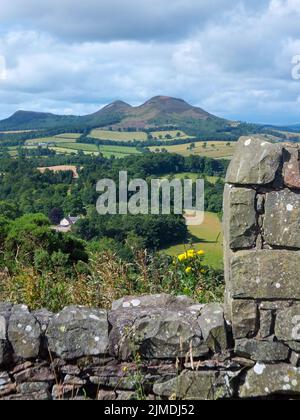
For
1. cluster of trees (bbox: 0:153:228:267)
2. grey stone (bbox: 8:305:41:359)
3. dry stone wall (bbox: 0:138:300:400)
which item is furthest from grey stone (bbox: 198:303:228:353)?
cluster of trees (bbox: 0:153:228:267)

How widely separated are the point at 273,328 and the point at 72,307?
169 centimetres

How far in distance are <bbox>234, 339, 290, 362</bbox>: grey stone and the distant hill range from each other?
11969 centimetres

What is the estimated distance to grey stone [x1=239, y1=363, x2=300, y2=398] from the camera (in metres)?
4.38

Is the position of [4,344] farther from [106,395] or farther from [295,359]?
[295,359]

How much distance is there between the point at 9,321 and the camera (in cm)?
439

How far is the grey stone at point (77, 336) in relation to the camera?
14.3 ft

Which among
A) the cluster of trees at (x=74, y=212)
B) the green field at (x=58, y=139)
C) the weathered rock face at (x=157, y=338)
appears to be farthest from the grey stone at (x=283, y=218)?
the green field at (x=58, y=139)

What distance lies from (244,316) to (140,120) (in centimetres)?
15676

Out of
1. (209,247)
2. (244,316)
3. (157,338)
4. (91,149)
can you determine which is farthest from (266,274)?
(91,149)

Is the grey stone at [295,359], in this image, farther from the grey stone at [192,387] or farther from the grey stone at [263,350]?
the grey stone at [192,387]

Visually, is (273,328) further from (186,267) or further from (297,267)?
(186,267)

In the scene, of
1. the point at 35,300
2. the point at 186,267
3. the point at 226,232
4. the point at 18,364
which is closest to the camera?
the point at 18,364

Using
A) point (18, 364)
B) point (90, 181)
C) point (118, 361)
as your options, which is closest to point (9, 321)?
point (18, 364)
